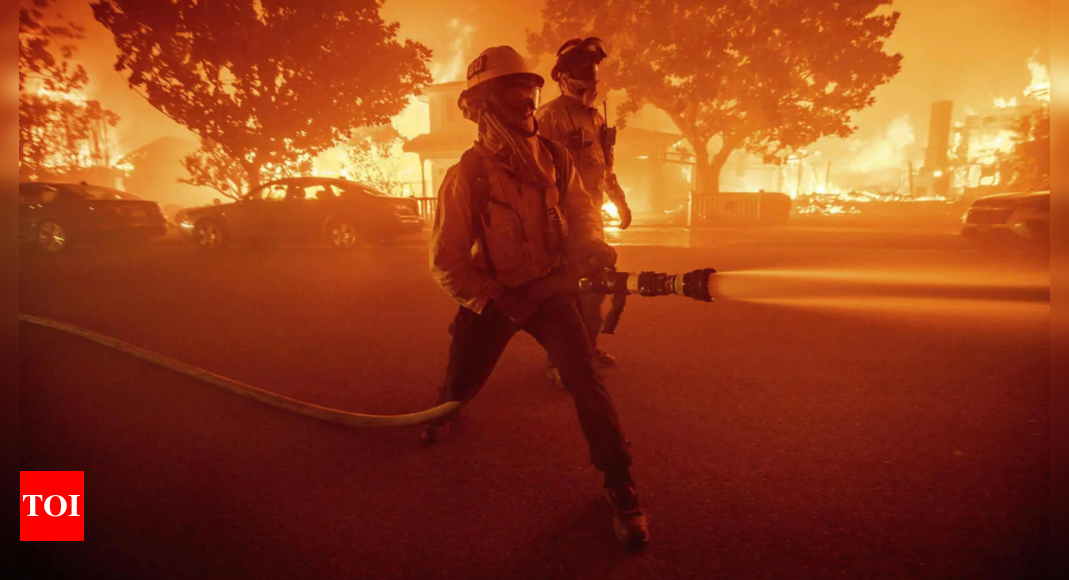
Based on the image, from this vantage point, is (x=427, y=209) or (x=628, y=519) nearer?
(x=628, y=519)

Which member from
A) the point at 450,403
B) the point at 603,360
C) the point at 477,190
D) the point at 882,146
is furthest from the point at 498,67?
the point at 882,146

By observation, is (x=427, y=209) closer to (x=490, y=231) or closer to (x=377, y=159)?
(x=490, y=231)

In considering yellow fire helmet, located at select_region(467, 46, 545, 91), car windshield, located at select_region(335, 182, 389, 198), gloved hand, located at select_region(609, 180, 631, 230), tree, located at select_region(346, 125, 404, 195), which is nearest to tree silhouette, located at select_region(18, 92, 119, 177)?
tree, located at select_region(346, 125, 404, 195)

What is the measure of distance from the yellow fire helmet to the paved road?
131 centimetres

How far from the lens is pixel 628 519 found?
93.1 inches

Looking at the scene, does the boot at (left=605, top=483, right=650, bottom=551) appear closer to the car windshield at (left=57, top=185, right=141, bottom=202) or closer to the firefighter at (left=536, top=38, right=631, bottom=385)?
the firefighter at (left=536, top=38, right=631, bottom=385)

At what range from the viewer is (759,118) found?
23.5 metres

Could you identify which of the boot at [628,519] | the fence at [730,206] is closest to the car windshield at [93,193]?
the boot at [628,519]

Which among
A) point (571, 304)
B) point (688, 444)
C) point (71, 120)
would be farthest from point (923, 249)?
point (71, 120)

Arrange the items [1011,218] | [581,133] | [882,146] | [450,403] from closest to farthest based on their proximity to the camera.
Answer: [450,403], [581,133], [1011,218], [882,146]

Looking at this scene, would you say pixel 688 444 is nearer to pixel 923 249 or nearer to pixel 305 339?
pixel 305 339

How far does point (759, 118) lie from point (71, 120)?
36213mm

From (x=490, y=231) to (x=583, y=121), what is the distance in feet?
5.66

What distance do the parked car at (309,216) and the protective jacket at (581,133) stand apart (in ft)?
34.4
